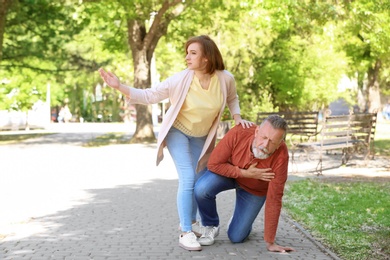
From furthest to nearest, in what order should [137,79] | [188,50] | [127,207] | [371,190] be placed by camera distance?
[137,79] → [371,190] → [127,207] → [188,50]

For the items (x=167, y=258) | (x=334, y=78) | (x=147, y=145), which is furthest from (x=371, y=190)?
(x=334, y=78)

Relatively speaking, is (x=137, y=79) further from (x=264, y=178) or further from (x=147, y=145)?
(x=264, y=178)

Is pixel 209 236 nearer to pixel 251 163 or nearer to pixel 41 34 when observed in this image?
pixel 251 163

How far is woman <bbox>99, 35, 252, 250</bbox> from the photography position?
7.70 meters

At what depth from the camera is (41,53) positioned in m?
35.8

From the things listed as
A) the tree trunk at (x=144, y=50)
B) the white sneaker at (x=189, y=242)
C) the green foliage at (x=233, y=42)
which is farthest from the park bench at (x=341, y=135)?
the tree trunk at (x=144, y=50)

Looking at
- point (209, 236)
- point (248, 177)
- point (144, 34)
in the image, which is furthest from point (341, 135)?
point (144, 34)

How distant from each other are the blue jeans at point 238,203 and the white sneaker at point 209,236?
60 mm

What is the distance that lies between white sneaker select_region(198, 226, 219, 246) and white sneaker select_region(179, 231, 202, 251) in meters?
0.18

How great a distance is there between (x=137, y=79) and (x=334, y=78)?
47.2 feet

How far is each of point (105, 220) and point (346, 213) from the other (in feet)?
9.55

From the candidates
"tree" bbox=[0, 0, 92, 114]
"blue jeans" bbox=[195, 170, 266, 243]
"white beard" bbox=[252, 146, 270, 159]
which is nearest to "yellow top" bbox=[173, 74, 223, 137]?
"blue jeans" bbox=[195, 170, 266, 243]

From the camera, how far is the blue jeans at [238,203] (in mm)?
7703

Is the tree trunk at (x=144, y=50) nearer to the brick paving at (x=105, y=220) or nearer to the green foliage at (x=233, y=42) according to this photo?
the green foliage at (x=233, y=42)
